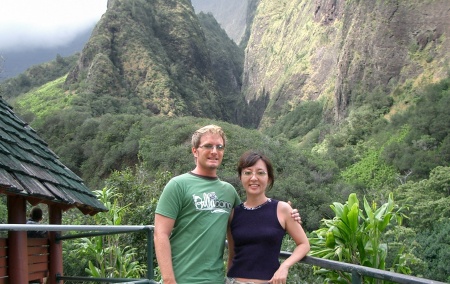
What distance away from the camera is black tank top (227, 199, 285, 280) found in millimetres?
2576

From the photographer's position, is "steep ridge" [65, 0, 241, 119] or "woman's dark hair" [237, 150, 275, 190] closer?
"woman's dark hair" [237, 150, 275, 190]

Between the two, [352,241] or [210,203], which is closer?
[210,203]

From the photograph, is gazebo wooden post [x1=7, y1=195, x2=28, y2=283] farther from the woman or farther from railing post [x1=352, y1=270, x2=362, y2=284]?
railing post [x1=352, y1=270, x2=362, y2=284]

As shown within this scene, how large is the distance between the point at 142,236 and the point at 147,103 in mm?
55886

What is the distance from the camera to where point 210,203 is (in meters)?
2.67

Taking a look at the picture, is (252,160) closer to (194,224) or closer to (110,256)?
(194,224)

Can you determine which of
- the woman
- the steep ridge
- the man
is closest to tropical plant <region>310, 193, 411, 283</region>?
the woman

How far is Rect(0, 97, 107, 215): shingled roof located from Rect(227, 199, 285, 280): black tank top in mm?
2039

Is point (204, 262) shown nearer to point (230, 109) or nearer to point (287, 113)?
point (287, 113)

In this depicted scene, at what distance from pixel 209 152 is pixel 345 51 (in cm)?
5565

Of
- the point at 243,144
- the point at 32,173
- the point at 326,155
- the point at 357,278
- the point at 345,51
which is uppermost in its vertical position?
the point at 345,51

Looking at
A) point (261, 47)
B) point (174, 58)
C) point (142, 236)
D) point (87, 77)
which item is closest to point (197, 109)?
point (174, 58)

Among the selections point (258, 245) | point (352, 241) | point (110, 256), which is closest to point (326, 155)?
point (110, 256)

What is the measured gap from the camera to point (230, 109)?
95062mm
